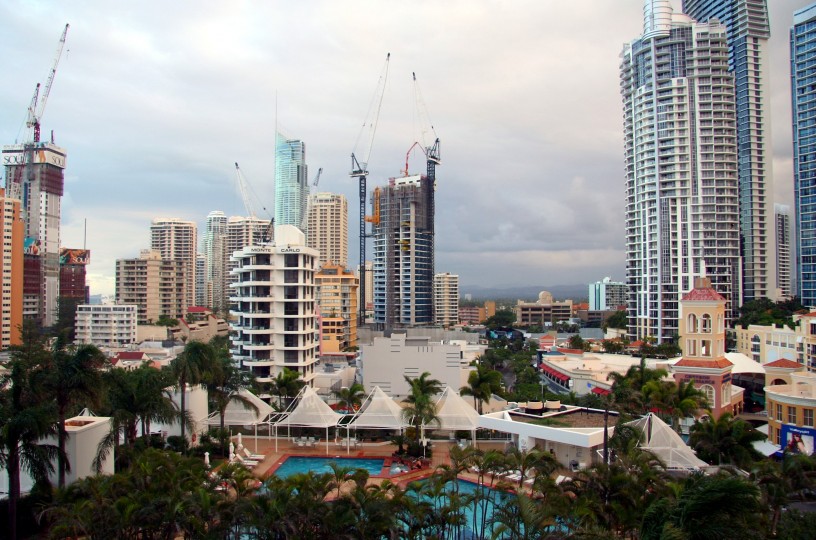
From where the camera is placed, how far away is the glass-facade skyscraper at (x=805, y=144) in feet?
265

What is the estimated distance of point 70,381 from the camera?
1912 cm

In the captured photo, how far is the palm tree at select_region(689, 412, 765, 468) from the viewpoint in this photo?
2250 cm

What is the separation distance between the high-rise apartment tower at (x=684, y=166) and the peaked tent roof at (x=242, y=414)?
5390 cm

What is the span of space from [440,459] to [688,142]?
58306 millimetres

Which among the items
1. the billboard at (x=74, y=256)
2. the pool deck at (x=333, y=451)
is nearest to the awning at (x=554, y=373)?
the pool deck at (x=333, y=451)

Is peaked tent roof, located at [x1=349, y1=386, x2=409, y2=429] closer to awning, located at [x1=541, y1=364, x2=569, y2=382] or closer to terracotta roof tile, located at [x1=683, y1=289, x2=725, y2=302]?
terracotta roof tile, located at [x1=683, y1=289, x2=725, y2=302]

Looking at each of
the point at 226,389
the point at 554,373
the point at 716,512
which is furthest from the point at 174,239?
the point at 716,512

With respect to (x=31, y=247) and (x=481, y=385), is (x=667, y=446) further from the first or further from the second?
(x=31, y=247)

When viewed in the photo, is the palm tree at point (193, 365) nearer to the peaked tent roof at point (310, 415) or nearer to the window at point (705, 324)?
the peaked tent roof at point (310, 415)

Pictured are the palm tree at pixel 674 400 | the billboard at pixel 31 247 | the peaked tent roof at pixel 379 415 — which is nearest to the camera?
the palm tree at pixel 674 400

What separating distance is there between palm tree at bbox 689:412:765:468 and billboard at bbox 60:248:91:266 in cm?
11461

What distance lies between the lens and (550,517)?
14383mm

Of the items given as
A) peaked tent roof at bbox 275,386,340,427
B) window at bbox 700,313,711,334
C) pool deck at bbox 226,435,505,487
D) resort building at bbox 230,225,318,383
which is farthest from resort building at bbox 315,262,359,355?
window at bbox 700,313,711,334

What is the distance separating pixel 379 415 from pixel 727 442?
1638 cm
